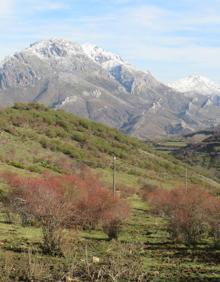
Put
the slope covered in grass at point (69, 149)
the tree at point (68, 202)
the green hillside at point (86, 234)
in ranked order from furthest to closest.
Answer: the slope covered in grass at point (69, 149) < the tree at point (68, 202) < the green hillside at point (86, 234)

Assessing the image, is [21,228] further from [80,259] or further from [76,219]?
[80,259]

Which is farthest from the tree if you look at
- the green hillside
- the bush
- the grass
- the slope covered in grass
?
the slope covered in grass

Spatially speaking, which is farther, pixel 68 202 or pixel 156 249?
pixel 68 202

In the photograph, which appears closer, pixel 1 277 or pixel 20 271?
pixel 1 277

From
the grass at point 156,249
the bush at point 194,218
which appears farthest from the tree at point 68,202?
the bush at point 194,218

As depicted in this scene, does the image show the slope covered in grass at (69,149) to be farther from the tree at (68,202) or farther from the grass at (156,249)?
the grass at (156,249)

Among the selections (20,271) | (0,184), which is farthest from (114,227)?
(0,184)

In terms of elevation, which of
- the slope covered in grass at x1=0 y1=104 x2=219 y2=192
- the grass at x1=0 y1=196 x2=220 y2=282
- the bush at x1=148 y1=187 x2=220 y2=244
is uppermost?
the slope covered in grass at x1=0 y1=104 x2=219 y2=192

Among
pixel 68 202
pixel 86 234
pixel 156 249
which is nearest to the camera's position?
pixel 156 249

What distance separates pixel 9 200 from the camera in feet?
153

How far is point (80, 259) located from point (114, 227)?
11.1 m

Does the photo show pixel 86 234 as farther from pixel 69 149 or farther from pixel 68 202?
pixel 69 149

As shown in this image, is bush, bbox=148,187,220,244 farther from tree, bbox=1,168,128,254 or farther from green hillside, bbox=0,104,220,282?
tree, bbox=1,168,128,254

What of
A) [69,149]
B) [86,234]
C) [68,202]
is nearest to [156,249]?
[68,202]
